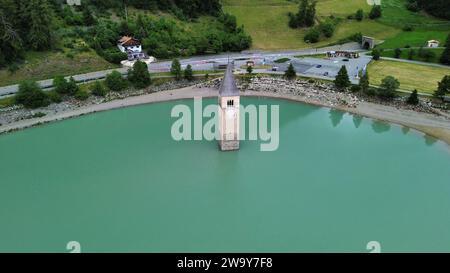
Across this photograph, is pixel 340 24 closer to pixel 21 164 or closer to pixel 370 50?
pixel 370 50

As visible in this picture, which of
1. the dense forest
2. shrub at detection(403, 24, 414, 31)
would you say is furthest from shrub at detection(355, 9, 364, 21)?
the dense forest

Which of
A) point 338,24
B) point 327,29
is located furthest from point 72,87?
point 338,24

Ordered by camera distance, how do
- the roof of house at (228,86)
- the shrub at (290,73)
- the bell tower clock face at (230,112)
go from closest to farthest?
1. the roof of house at (228,86)
2. the bell tower clock face at (230,112)
3. the shrub at (290,73)

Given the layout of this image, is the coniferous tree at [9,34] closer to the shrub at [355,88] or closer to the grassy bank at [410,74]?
the shrub at [355,88]

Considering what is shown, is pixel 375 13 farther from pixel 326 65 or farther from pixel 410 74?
pixel 410 74

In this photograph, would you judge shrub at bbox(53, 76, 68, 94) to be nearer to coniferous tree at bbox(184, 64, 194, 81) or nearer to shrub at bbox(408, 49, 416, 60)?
coniferous tree at bbox(184, 64, 194, 81)

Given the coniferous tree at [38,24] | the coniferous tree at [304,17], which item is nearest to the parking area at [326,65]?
the coniferous tree at [304,17]
